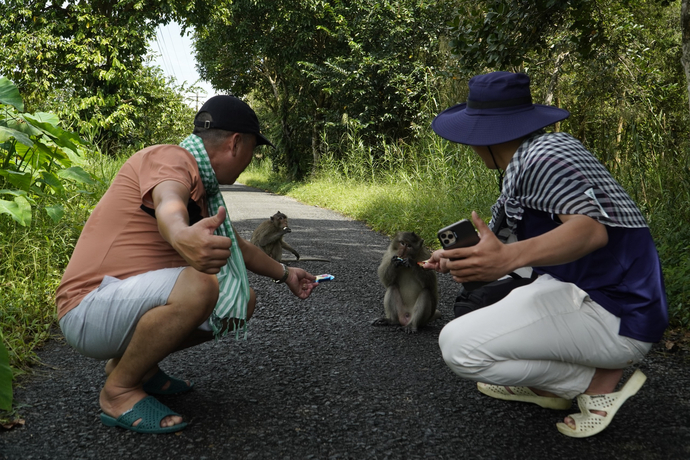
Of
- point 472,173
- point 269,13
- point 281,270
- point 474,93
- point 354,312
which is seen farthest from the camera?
point 269,13

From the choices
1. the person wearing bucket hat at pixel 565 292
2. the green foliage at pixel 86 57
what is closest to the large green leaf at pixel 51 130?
the person wearing bucket hat at pixel 565 292

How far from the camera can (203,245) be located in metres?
2.00

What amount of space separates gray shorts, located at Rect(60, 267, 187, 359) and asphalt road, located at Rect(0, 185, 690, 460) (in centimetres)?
42

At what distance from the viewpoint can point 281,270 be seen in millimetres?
3275

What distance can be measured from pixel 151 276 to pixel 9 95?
3.03m

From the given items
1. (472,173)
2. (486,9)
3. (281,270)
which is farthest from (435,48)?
(281,270)

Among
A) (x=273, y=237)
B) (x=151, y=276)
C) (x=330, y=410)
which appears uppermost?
(x=151, y=276)

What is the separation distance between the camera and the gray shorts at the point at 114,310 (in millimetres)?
2453

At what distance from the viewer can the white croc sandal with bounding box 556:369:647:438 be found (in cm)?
242

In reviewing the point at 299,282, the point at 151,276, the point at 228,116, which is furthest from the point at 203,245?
the point at 299,282

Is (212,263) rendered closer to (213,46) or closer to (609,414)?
(609,414)

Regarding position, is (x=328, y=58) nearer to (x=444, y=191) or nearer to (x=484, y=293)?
(x=444, y=191)

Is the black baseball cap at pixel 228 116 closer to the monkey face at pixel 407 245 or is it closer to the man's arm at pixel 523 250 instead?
the man's arm at pixel 523 250

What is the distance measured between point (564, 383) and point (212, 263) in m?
1.55
